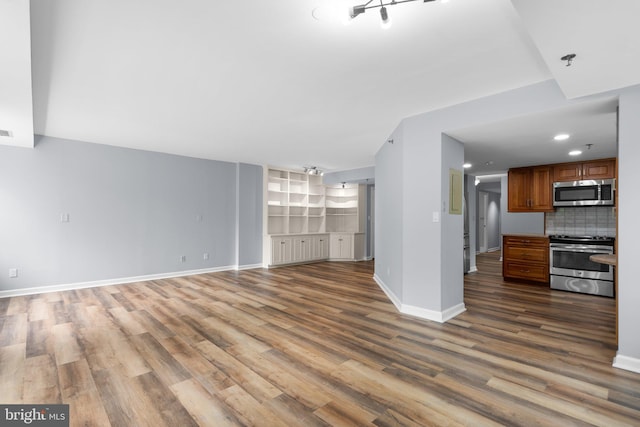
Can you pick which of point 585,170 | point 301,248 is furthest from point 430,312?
point 301,248

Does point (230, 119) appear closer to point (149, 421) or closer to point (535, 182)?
point (149, 421)

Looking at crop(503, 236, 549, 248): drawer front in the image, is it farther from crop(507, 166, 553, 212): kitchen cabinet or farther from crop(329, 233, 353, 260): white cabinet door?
crop(329, 233, 353, 260): white cabinet door

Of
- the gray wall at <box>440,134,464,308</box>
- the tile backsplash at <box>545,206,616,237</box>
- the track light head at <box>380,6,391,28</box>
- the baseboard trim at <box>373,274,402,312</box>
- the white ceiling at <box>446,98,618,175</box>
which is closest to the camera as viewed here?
the track light head at <box>380,6,391,28</box>

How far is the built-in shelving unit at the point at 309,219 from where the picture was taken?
301 inches

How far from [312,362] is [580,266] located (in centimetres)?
499

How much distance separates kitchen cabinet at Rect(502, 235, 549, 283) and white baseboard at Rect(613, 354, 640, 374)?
3385 mm

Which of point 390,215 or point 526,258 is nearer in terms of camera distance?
point 390,215

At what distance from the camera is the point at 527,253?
223 inches

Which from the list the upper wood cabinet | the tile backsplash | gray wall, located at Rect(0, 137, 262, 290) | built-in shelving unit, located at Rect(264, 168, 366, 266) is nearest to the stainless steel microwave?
the upper wood cabinet

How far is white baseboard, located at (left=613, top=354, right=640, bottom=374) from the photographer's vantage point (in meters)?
2.39

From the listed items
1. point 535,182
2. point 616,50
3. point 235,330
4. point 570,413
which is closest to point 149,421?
point 235,330

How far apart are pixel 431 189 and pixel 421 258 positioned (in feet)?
2.78

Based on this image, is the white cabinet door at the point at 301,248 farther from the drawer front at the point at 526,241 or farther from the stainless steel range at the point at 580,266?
the stainless steel range at the point at 580,266

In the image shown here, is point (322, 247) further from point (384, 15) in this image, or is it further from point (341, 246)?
point (384, 15)
